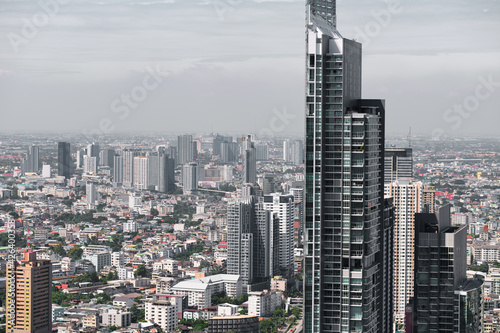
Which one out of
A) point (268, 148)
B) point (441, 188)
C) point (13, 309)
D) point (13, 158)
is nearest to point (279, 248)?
point (441, 188)

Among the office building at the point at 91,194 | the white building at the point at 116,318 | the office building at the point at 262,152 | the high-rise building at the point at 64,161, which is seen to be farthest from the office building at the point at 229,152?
the white building at the point at 116,318

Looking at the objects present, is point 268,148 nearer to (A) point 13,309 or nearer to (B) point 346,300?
(A) point 13,309

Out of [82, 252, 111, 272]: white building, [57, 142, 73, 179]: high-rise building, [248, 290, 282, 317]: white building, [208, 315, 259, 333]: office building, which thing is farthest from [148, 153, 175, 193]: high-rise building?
[208, 315, 259, 333]: office building

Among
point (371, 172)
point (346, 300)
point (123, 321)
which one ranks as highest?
point (371, 172)

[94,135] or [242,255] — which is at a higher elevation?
[94,135]

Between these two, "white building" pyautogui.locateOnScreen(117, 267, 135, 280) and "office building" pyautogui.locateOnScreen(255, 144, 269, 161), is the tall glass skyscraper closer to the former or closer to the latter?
"white building" pyautogui.locateOnScreen(117, 267, 135, 280)

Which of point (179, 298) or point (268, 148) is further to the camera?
point (268, 148)
